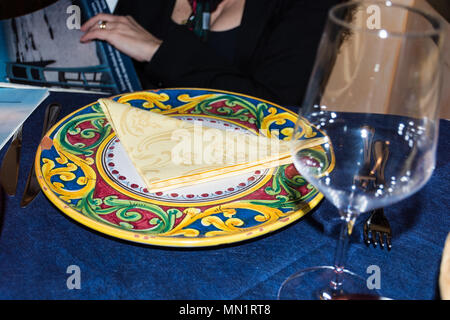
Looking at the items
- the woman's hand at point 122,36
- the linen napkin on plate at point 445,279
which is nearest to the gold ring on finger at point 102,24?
the woman's hand at point 122,36

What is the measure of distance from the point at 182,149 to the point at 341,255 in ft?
0.90

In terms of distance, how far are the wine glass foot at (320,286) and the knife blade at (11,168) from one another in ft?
1.22

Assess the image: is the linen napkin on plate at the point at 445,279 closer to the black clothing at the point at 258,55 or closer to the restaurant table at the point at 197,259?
the restaurant table at the point at 197,259

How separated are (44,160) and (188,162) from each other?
192 mm

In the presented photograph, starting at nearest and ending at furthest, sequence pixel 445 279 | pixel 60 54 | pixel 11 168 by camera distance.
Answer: pixel 445 279, pixel 11 168, pixel 60 54

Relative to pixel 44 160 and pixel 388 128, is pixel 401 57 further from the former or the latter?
pixel 44 160

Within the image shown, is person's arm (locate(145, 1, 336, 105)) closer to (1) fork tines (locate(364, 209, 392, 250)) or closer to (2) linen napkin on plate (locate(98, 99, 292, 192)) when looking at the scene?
(2) linen napkin on plate (locate(98, 99, 292, 192))

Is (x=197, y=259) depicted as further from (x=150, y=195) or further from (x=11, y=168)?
(x=11, y=168)

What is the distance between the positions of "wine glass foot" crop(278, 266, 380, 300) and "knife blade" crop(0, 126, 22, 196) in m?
0.37

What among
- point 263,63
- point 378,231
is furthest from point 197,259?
point 263,63

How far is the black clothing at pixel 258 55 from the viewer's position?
1100 millimetres

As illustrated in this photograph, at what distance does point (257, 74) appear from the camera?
1.17 metres

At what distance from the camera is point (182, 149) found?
2.09 feet

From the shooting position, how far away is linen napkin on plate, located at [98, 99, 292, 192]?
1.92ft
